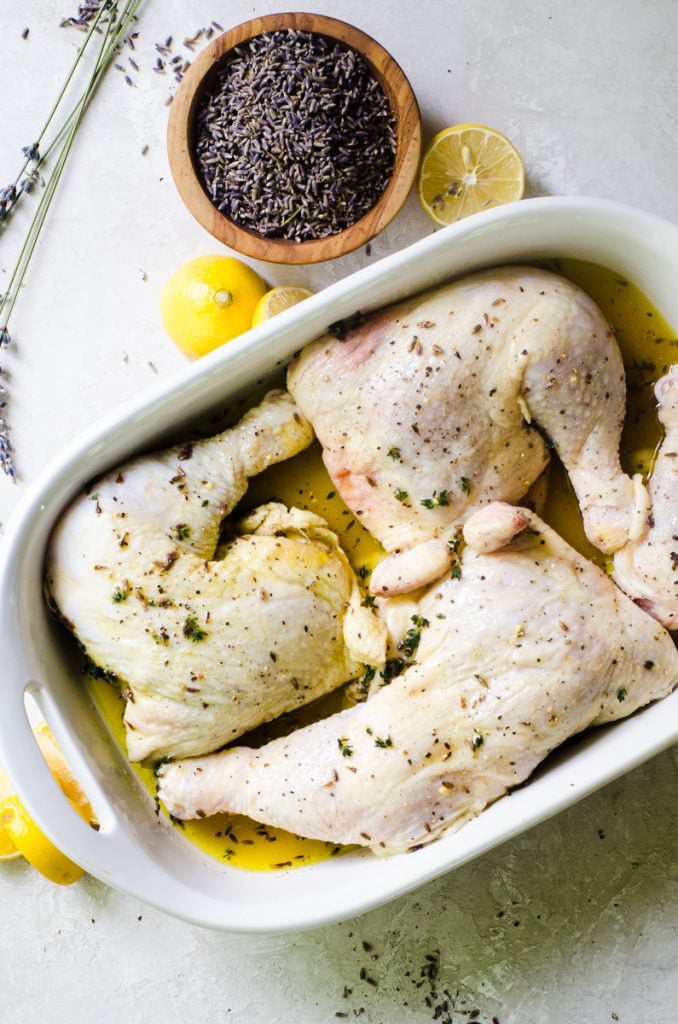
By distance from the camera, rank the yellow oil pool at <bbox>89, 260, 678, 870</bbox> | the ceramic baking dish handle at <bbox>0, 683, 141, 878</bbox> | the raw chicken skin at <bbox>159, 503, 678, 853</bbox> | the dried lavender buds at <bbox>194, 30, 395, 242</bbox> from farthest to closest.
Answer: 1. the yellow oil pool at <bbox>89, 260, 678, 870</bbox>
2. the dried lavender buds at <bbox>194, 30, 395, 242</bbox>
3. the raw chicken skin at <bbox>159, 503, 678, 853</bbox>
4. the ceramic baking dish handle at <bbox>0, 683, 141, 878</bbox>

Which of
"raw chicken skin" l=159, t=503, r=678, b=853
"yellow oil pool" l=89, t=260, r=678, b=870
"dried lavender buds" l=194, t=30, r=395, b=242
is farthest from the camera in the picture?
"yellow oil pool" l=89, t=260, r=678, b=870

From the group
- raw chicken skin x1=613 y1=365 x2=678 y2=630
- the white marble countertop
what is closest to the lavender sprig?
the white marble countertop

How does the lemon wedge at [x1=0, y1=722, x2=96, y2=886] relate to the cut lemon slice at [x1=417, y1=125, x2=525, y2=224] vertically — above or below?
below

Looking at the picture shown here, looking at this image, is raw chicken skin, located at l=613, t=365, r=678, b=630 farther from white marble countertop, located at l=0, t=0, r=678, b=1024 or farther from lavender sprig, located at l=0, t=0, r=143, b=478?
lavender sprig, located at l=0, t=0, r=143, b=478

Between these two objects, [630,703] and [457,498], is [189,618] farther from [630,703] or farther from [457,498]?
[630,703]

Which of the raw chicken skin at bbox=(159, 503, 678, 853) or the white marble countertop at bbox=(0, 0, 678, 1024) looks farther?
the white marble countertop at bbox=(0, 0, 678, 1024)

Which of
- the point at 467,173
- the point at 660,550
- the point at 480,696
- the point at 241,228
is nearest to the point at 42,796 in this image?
the point at 480,696

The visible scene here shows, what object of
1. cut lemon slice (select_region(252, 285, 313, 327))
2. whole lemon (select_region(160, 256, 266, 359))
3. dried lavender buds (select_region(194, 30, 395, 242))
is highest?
dried lavender buds (select_region(194, 30, 395, 242))
